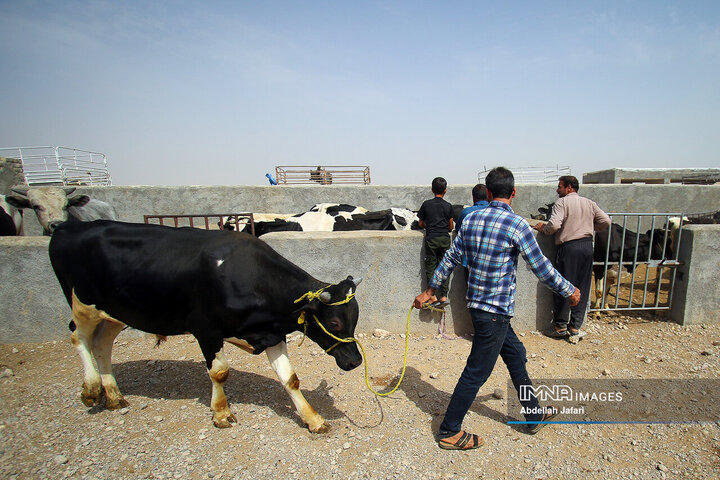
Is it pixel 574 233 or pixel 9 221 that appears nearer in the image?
pixel 574 233

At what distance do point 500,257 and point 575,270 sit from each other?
246cm

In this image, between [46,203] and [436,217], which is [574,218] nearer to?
[436,217]

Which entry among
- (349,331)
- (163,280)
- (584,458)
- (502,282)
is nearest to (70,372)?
(163,280)

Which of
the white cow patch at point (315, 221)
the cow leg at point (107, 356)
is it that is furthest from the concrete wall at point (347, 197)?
the cow leg at point (107, 356)

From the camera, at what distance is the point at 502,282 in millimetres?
2432

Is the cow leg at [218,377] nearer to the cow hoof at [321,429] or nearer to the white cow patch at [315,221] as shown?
the cow hoof at [321,429]

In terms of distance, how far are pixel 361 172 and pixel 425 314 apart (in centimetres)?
1576

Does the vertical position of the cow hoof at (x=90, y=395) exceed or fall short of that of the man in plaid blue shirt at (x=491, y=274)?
it falls short

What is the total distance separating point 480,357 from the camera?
2504 millimetres

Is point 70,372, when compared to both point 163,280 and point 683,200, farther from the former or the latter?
point 683,200

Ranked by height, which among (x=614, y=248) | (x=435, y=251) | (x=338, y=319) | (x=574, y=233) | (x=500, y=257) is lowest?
(x=614, y=248)

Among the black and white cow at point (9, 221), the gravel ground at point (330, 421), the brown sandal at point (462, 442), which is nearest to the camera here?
the gravel ground at point (330, 421)

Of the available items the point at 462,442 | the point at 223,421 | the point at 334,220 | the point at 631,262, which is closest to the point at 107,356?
the point at 223,421

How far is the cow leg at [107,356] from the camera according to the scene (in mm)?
3219
